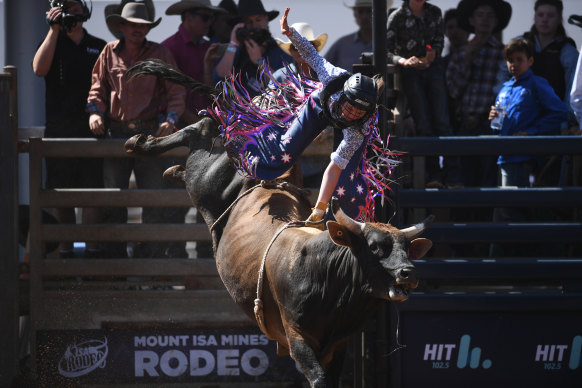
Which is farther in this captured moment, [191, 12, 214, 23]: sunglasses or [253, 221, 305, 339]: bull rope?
[191, 12, 214, 23]: sunglasses

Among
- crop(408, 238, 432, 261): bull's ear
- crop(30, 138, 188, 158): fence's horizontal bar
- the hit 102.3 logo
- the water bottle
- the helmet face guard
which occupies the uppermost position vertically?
the helmet face guard

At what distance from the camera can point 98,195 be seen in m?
6.18

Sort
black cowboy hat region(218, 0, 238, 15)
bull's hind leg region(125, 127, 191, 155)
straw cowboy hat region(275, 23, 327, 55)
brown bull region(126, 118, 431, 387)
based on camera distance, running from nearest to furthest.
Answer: brown bull region(126, 118, 431, 387), bull's hind leg region(125, 127, 191, 155), straw cowboy hat region(275, 23, 327, 55), black cowboy hat region(218, 0, 238, 15)

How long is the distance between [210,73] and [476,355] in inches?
121

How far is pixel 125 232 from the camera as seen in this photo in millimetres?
6172

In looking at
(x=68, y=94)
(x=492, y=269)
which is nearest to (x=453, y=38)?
(x=492, y=269)

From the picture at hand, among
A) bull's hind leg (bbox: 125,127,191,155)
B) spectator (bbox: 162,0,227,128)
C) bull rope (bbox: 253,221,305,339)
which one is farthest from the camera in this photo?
spectator (bbox: 162,0,227,128)

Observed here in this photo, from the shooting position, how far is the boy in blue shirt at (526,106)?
244 inches

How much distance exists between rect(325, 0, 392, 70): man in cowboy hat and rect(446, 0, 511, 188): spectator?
0.80 meters

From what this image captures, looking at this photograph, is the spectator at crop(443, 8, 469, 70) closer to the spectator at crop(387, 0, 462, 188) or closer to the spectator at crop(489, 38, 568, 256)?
the spectator at crop(387, 0, 462, 188)

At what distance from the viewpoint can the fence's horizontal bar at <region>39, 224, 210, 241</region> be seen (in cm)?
616

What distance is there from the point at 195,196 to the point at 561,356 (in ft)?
8.78

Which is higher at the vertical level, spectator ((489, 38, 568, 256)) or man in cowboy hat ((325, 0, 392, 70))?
man in cowboy hat ((325, 0, 392, 70))

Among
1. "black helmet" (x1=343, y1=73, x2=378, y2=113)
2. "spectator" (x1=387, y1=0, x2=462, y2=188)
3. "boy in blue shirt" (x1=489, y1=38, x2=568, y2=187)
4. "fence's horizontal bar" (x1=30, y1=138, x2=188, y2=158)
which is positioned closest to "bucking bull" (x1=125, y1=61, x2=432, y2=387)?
"black helmet" (x1=343, y1=73, x2=378, y2=113)
